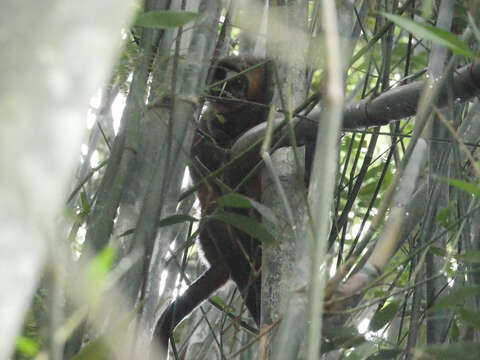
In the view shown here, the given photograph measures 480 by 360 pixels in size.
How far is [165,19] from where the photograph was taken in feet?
4.81

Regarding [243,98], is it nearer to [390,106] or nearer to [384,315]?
[390,106]

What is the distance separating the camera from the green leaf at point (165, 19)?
145 cm

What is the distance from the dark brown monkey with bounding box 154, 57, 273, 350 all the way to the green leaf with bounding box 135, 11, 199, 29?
1.32 meters

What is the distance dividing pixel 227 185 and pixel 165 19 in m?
1.82

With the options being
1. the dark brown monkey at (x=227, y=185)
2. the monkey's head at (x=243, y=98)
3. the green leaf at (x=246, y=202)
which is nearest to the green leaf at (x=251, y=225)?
the green leaf at (x=246, y=202)

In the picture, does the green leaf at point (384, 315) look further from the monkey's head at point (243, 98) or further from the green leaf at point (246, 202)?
the monkey's head at point (243, 98)

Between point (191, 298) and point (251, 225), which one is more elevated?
point (251, 225)

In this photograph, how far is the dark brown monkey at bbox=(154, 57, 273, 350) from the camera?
3.18 m

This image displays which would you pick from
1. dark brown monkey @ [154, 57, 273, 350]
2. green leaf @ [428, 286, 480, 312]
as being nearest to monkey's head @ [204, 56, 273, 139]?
dark brown monkey @ [154, 57, 273, 350]

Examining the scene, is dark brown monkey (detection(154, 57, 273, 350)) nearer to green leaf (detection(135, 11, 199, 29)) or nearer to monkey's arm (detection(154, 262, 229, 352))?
monkey's arm (detection(154, 262, 229, 352))

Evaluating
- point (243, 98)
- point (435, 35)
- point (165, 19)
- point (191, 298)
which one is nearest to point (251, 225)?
point (165, 19)

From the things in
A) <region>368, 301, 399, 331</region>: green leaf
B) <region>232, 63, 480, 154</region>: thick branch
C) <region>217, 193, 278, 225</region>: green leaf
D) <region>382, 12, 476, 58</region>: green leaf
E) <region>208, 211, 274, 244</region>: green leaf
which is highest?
<region>382, 12, 476, 58</region>: green leaf

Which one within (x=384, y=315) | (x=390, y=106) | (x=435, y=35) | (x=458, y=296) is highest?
(x=435, y=35)

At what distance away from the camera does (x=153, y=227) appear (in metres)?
1.48
